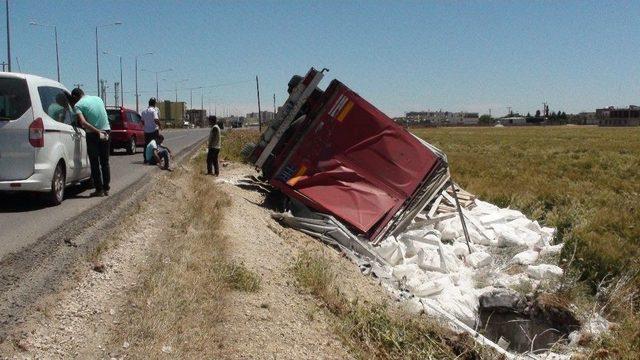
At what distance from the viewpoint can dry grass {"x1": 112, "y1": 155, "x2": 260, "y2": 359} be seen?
4.28 m

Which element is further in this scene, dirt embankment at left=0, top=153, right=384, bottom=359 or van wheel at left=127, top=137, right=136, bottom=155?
Answer: van wheel at left=127, top=137, right=136, bottom=155

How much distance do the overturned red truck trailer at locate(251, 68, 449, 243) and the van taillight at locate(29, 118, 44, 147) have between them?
395 centimetres

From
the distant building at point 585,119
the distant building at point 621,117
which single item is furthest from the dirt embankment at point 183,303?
the distant building at point 585,119

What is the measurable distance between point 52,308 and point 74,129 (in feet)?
18.7

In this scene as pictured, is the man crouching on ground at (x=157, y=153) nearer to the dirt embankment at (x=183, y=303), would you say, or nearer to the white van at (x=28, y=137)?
the white van at (x=28, y=137)

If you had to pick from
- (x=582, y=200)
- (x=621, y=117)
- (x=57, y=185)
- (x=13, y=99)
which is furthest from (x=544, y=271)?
(x=621, y=117)

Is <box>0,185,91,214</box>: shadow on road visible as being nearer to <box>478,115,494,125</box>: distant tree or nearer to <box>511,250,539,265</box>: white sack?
<box>511,250,539,265</box>: white sack

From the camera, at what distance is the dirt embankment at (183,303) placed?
13.9ft

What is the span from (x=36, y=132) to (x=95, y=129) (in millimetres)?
1171

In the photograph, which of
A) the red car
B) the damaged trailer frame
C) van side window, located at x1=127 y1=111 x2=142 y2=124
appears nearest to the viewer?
the damaged trailer frame

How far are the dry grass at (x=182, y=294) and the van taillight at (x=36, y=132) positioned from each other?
2.35 metres

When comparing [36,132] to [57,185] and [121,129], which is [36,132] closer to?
[57,185]

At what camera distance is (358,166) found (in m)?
11.0

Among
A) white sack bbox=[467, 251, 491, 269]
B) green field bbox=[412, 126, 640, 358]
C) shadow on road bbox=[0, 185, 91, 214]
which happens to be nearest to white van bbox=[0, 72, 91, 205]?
shadow on road bbox=[0, 185, 91, 214]
